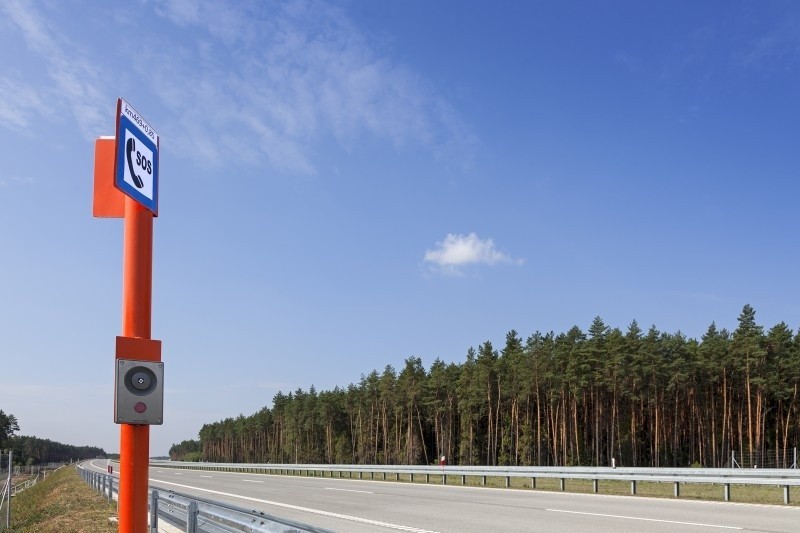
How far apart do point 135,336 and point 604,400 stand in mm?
81521

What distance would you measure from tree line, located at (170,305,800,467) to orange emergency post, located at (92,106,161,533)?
64.3m

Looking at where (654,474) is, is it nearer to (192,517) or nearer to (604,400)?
(192,517)

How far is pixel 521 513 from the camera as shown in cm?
1662

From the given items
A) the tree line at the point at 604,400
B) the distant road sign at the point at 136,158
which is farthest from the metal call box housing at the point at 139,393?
the tree line at the point at 604,400

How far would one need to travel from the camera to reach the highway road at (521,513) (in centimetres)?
1362

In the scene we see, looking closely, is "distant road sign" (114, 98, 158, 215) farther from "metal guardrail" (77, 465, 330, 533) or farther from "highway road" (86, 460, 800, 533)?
"highway road" (86, 460, 800, 533)

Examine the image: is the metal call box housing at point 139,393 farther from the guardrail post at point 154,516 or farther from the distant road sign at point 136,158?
the guardrail post at point 154,516

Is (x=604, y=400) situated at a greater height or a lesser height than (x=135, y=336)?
lesser

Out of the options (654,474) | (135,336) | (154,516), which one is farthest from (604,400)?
(135,336)

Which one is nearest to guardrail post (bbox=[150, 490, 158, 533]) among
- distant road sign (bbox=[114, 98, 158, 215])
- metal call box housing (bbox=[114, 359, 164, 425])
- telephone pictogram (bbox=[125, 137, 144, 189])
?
metal call box housing (bbox=[114, 359, 164, 425])

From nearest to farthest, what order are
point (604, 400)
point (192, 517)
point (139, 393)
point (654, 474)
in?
point (139, 393) → point (192, 517) → point (654, 474) → point (604, 400)

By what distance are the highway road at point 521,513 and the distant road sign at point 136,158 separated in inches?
379

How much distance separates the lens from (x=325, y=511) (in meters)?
18.5

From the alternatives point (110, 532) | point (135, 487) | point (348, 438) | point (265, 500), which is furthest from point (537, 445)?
point (135, 487)
